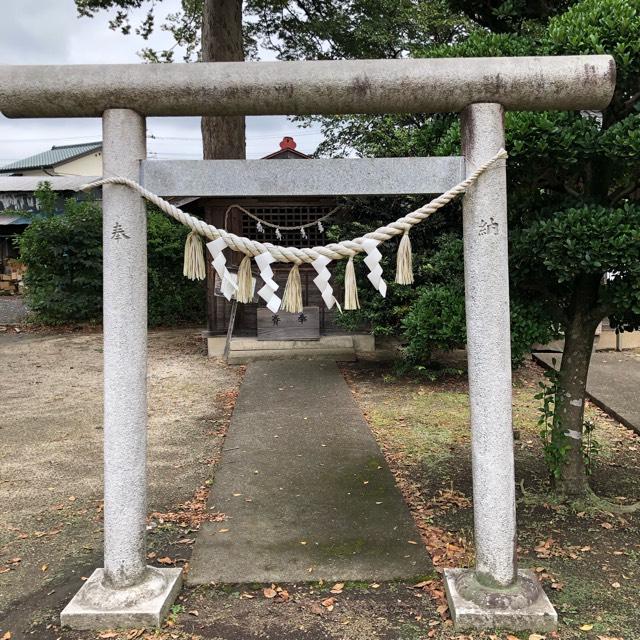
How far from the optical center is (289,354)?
409 inches

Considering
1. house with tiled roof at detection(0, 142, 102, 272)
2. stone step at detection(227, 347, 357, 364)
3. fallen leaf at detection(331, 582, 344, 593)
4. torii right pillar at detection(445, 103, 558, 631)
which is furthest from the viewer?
house with tiled roof at detection(0, 142, 102, 272)

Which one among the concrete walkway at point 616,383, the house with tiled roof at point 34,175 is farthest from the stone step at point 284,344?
the house with tiled roof at point 34,175

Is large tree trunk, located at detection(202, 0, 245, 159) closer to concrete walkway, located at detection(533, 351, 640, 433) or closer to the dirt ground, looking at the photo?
the dirt ground

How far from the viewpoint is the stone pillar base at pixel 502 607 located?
2941 millimetres

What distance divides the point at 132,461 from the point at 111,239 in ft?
3.80

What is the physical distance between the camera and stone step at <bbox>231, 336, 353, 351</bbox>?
10406 millimetres

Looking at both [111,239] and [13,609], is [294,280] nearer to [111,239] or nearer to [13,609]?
[111,239]

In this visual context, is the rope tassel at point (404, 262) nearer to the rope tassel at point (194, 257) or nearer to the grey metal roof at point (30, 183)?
the rope tassel at point (194, 257)

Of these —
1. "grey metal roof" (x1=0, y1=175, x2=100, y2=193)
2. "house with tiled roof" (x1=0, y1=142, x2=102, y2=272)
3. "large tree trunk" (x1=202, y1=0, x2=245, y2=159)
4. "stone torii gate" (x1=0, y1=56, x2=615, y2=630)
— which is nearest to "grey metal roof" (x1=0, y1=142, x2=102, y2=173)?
"house with tiled roof" (x1=0, y1=142, x2=102, y2=272)

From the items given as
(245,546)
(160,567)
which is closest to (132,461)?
(160,567)

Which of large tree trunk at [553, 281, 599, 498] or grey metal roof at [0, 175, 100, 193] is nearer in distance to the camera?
large tree trunk at [553, 281, 599, 498]

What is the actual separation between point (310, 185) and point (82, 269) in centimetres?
1292

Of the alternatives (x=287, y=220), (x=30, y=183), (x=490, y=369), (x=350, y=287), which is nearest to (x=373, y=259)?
(x=350, y=287)

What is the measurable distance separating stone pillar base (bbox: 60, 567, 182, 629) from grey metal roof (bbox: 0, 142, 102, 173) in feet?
106
